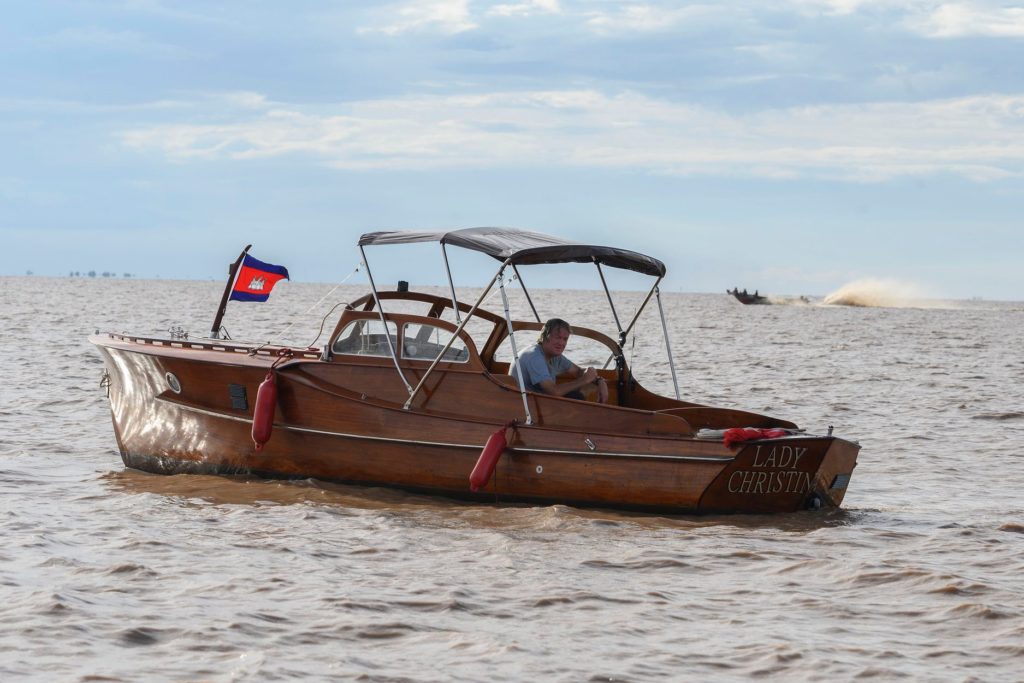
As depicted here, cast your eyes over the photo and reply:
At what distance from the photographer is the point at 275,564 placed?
349 inches

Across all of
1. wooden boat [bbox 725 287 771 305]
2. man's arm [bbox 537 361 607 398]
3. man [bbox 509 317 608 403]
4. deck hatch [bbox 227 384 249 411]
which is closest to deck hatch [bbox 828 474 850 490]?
man [bbox 509 317 608 403]

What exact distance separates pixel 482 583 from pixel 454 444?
2848mm

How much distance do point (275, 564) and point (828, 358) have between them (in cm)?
3016

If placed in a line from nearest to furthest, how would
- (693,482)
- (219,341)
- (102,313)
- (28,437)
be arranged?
1. (693,482)
2. (219,341)
3. (28,437)
4. (102,313)

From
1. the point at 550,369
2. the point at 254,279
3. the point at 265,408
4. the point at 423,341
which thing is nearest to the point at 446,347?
the point at 423,341

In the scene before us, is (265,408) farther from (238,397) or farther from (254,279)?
(254,279)

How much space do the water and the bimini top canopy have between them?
2354mm

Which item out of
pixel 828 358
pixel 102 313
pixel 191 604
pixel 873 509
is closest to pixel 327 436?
pixel 191 604

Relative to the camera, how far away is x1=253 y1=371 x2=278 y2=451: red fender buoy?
1180 cm

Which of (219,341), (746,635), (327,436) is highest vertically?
(219,341)

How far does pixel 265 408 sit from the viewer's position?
11.8 meters

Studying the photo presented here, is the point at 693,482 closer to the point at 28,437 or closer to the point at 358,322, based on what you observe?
the point at 358,322

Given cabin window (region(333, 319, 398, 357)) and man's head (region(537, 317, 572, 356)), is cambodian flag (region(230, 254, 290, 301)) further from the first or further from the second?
Result: man's head (region(537, 317, 572, 356))

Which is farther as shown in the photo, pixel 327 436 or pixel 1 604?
pixel 327 436
